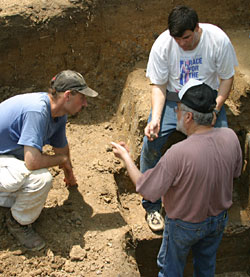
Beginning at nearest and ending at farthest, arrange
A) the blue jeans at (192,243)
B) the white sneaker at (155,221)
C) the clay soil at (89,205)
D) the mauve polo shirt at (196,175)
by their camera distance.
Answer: the mauve polo shirt at (196,175) → the blue jeans at (192,243) → the clay soil at (89,205) → the white sneaker at (155,221)

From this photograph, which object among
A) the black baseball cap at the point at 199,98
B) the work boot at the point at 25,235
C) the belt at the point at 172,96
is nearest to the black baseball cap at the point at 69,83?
the belt at the point at 172,96

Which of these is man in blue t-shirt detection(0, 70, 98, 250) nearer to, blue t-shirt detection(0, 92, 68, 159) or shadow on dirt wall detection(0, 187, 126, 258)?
blue t-shirt detection(0, 92, 68, 159)

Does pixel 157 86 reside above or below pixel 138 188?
above

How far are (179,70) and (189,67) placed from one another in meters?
0.10

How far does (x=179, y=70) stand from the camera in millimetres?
3658

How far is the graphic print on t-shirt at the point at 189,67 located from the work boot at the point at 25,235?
6.84 ft

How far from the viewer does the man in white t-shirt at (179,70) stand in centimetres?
356

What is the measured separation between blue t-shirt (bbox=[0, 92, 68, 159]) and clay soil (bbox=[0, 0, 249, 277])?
732 mm

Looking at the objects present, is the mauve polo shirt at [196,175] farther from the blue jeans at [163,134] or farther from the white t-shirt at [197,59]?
the white t-shirt at [197,59]

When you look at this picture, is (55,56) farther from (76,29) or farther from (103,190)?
(103,190)

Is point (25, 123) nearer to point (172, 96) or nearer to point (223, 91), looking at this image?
point (172, 96)

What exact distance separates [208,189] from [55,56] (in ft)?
11.0

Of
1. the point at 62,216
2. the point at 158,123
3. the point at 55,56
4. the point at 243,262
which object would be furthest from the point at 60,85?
the point at 243,262

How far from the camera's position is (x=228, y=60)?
11.8ft
